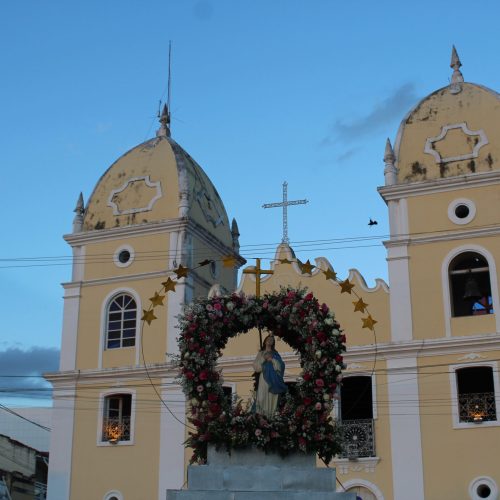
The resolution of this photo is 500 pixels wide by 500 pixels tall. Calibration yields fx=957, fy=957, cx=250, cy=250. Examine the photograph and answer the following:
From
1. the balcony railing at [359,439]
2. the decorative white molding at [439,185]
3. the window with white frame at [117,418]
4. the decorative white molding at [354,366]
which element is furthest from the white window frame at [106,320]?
the decorative white molding at [439,185]

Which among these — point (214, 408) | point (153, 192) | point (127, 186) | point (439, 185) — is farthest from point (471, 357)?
point (127, 186)

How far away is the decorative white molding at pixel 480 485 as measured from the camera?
68.2ft

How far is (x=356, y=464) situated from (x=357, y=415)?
1.72 metres

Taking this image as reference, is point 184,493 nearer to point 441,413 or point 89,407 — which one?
point 441,413

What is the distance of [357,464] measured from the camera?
72.2ft

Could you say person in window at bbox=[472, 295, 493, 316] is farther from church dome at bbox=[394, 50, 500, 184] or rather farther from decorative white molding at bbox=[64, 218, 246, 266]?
decorative white molding at bbox=[64, 218, 246, 266]

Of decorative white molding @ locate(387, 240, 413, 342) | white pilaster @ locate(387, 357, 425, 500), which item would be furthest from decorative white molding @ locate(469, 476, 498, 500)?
decorative white molding @ locate(387, 240, 413, 342)

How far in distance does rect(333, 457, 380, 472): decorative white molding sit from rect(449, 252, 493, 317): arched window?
3977 mm

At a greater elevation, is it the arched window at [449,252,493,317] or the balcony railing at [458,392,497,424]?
the arched window at [449,252,493,317]

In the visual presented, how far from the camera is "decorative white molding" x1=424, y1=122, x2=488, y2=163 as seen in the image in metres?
23.8

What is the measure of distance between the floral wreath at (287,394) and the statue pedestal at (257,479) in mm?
166

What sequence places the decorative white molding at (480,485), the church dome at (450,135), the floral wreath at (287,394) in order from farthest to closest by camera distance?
the church dome at (450,135)
the decorative white molding at (480,485)
the floral wreath at (287,394)

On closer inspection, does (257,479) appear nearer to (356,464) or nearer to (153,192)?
(356,464)

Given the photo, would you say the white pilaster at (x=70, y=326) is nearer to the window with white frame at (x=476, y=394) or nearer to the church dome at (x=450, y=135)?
the church dome at (x=450, y=135)
